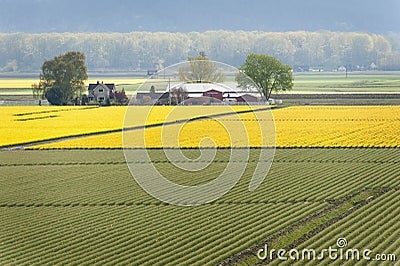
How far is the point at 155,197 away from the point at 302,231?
18.9 feet

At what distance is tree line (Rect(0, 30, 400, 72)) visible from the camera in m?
170

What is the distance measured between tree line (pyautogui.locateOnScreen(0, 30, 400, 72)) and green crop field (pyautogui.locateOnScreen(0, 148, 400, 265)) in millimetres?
138212

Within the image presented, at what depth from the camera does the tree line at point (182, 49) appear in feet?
557

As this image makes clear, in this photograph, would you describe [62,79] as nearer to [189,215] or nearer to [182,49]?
[189,215]

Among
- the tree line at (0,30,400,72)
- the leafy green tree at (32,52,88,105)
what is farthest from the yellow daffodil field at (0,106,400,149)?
the tree line at (0,30,400,72)

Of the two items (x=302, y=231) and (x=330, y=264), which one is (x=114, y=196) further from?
(x=330, y=264)

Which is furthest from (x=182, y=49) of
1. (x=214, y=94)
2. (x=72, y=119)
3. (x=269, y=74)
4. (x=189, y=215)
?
(x=189, y=215)

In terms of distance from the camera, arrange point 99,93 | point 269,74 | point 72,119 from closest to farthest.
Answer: point 72,119, point 99,93, point 269,74

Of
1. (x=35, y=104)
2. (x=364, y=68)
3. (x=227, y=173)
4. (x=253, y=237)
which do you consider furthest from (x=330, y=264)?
(x=364, y=68)

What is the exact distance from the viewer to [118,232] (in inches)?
678

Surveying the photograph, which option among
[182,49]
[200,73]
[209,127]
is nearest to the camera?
[209,127]

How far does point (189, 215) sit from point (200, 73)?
27.1 m

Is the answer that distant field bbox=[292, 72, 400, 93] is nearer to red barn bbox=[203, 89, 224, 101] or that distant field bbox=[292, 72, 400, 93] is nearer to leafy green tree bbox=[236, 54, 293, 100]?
leafy green tree bbox=[236, 54, 293, 100]

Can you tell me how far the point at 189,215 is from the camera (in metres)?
18.8
